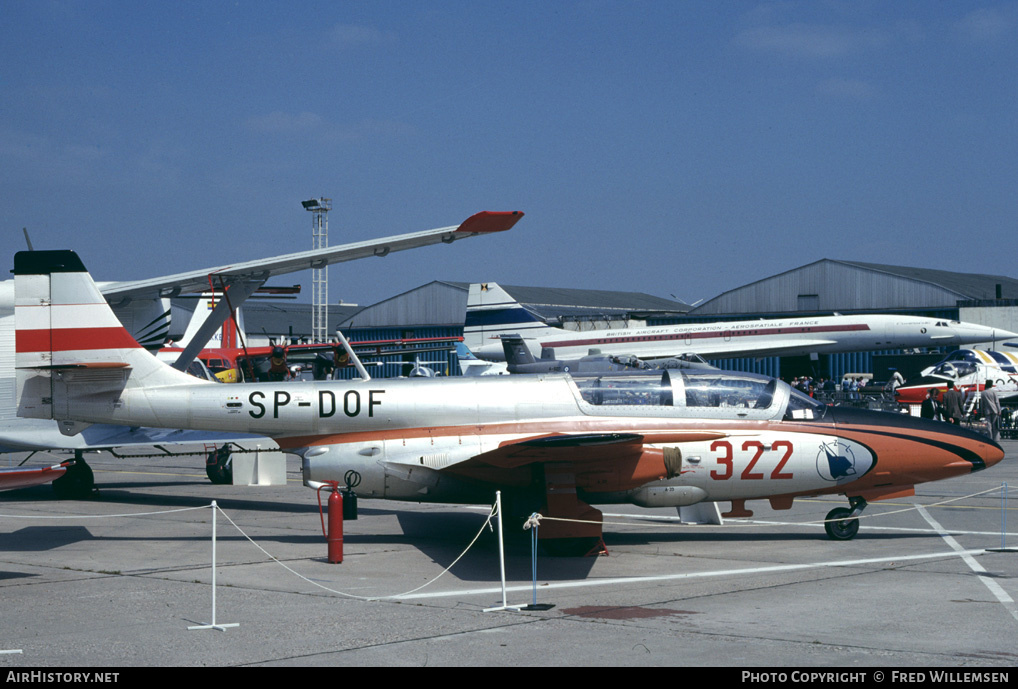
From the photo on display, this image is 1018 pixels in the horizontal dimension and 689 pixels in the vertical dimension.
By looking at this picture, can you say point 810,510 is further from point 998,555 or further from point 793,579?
point 793,579

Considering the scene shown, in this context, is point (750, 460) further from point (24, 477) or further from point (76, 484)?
point (76, 484)

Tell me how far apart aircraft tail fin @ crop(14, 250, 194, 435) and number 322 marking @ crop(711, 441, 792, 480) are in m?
6.83

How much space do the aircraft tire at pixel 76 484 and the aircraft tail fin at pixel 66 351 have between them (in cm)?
446

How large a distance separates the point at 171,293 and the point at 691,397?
9.75 m

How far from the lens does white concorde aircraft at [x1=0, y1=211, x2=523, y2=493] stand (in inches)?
598

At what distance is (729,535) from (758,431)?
1.78 m

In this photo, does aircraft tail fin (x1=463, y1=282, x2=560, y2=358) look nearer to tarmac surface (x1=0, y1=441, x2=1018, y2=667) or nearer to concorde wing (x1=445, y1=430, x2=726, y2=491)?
tarmac surface (x1=0, y1=441, x2=1018, y2=667)

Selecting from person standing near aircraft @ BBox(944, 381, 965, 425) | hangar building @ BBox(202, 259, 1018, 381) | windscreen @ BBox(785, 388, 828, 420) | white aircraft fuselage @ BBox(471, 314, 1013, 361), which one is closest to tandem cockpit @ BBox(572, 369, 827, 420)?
windscreen @ BBox(785, 388, 828, 420)

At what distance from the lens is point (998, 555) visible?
10688 millimetres

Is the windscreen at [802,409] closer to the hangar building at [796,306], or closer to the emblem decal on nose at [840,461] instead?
the emblem decal on nose at [840,461]

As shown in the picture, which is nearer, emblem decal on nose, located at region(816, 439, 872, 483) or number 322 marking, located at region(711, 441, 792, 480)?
number 322 marking, located at region(711, 441, 792, 480)

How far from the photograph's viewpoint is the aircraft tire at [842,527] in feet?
39.3

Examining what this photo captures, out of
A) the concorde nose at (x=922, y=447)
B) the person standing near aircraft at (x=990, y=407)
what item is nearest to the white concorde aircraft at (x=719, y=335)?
the person standing near aircraft at (x=990, y=407)
